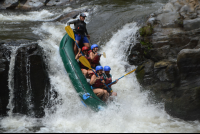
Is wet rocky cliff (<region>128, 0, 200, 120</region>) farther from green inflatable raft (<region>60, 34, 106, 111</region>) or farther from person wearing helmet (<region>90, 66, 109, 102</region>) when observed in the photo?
green inflatable raft (<region>60, 34, 106, 111</region>)

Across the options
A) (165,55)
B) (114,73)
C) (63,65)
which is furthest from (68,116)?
(165,55)

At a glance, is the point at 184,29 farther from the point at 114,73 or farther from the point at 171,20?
the point at 114,73

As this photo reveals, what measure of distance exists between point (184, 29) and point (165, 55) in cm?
90

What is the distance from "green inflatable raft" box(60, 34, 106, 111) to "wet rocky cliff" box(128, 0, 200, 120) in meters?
1.69

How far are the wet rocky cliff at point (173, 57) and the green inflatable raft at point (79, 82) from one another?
1688mm

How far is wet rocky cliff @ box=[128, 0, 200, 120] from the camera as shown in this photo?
4320 mm

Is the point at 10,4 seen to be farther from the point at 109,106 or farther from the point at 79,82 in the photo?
the point at 109,106

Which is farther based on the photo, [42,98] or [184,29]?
[184,29]

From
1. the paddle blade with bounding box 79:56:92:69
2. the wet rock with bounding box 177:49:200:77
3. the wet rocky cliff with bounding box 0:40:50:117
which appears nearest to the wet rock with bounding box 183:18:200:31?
the wet rock with bounding box 177:49:200:77

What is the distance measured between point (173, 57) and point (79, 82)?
2.74 meters

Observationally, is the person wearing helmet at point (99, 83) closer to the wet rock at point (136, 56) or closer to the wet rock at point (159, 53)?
the wet rock at point (136, 56)

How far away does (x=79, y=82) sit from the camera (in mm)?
4270

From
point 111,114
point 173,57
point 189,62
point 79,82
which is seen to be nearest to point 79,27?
point 79,82

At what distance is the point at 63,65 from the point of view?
15.3 ft
